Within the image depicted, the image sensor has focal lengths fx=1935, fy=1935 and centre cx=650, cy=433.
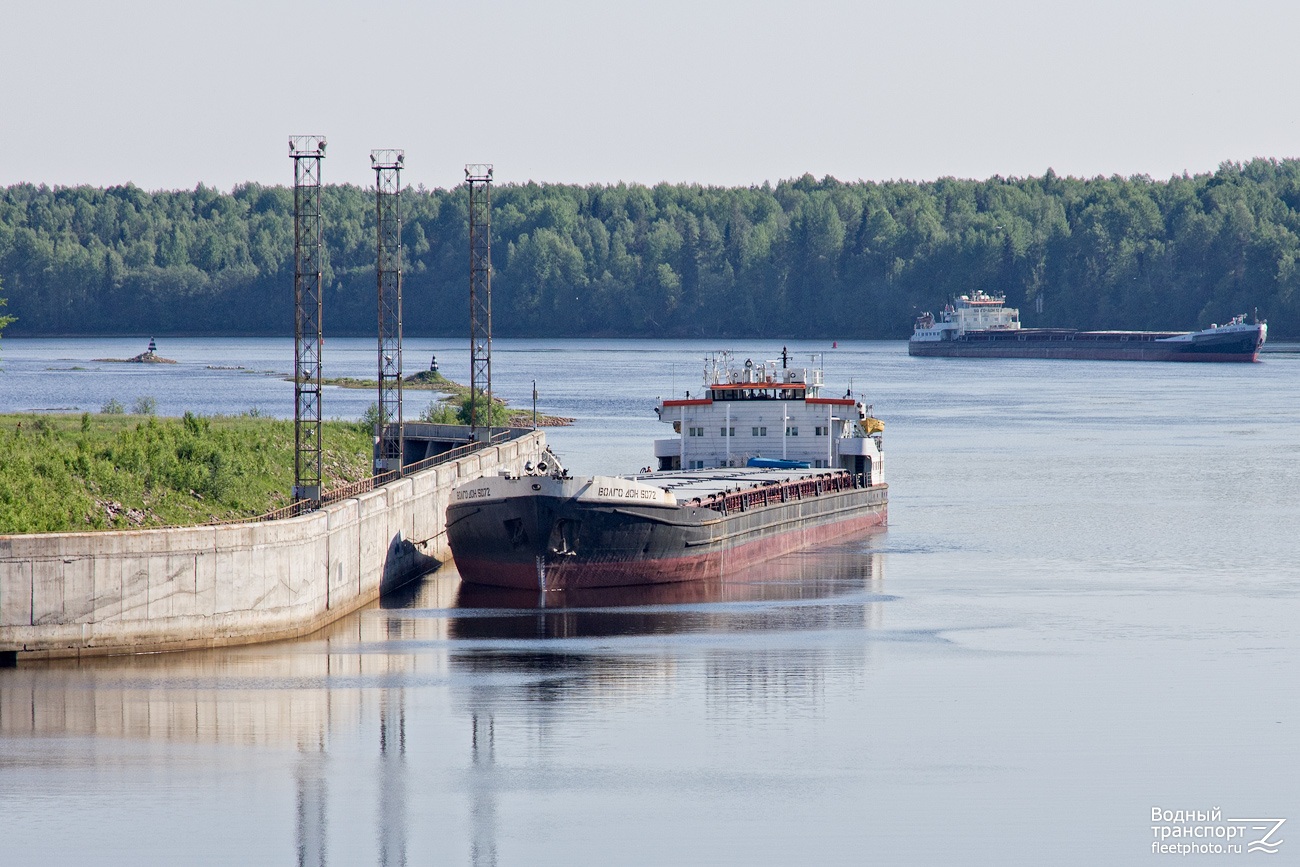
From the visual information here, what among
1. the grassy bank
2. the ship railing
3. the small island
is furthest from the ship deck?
the small island

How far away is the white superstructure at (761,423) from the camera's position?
233ft

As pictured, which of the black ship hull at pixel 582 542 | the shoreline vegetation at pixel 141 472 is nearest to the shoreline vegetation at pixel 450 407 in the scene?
the shoreline vegetation at pixel 141 472

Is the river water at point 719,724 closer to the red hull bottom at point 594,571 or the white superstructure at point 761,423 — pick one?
the red hull bottom at point 594,571

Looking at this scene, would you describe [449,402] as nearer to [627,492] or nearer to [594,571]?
[594,571]

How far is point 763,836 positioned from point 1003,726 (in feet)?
28.5

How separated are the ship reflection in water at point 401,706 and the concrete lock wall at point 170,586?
21.7 inches

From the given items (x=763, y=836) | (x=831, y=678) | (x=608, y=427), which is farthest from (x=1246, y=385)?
(x=763, y=836)

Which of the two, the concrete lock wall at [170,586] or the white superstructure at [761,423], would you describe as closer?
the concrete lock wall at [170,586]

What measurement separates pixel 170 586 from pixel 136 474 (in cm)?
1569

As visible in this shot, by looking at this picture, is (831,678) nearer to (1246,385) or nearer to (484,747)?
(484,747)

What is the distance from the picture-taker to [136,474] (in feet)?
183

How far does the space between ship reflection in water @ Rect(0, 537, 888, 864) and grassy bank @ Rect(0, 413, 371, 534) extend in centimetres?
738

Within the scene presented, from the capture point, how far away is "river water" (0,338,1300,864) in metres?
31.5

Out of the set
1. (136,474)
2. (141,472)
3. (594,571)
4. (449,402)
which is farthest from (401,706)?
(449,402)
